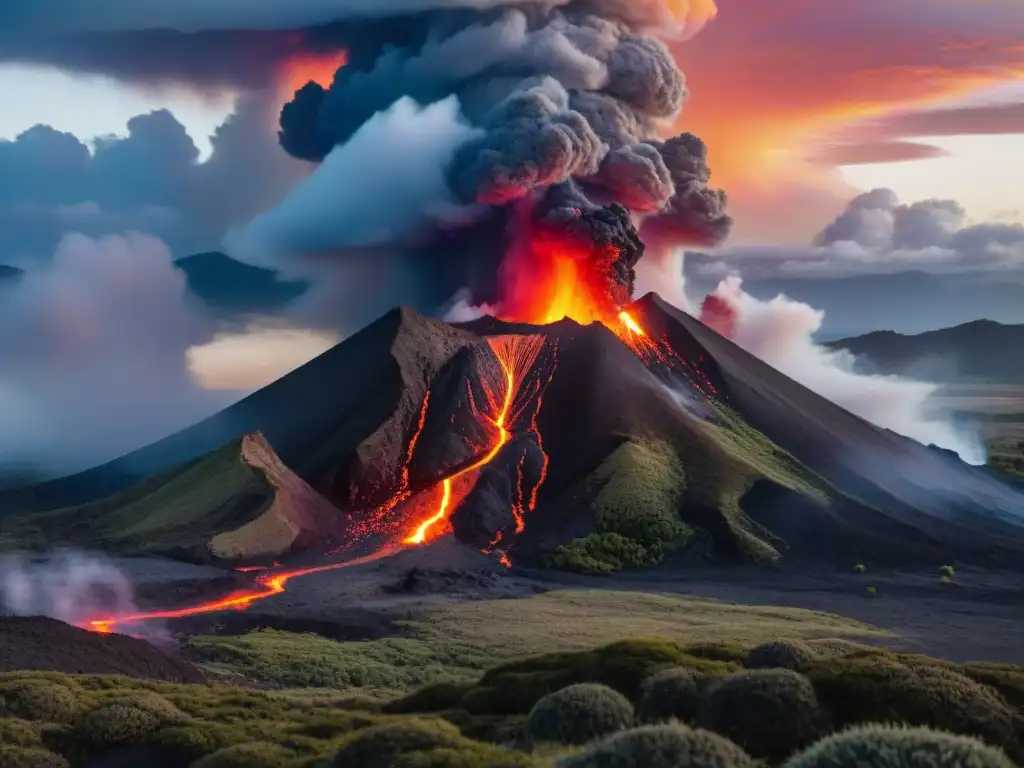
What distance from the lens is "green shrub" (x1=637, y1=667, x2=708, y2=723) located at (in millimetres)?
24578

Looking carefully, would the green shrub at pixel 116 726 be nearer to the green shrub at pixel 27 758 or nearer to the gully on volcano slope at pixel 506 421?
the green shrub at pixel 27 758

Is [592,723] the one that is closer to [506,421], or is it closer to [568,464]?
[568,464]

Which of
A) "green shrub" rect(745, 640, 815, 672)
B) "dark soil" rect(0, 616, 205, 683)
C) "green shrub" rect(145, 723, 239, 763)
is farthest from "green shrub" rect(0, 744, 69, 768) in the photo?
"dark soil" rect(0, 616, 205, 683)

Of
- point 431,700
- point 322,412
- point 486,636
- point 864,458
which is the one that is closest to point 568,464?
point 322,412

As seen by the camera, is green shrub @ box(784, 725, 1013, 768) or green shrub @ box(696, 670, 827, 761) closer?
green shrub @ box(784, 725, 1013, 768)

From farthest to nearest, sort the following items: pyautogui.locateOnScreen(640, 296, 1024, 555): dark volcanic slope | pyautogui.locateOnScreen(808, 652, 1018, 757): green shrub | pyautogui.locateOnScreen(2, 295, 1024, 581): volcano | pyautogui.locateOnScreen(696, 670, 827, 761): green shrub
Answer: pyautogui.locateOnScreen(640, 296, 1024, 555): dark volcanic slope < pyautogui.locateOnScreen(2, 295, 1024, 581): volcano < pyautogui.locateOnScreen(808, 652, 1018, 757): green shrub < pyautogui.locateOnScreen(696, 670, 827, 761): green shrub

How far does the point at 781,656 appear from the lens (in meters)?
28.5

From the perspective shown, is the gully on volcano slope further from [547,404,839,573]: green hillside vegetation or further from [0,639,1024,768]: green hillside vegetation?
[0,639,1024,768]: green hillside vegetation

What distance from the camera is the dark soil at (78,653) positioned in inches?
1715

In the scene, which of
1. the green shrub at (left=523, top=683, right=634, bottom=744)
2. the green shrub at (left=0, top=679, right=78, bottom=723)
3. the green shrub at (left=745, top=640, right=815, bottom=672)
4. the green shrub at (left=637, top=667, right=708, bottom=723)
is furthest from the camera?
the green shrub at (left=0, top=679, right=78, bottom=723)

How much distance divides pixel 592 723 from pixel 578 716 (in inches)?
14.3

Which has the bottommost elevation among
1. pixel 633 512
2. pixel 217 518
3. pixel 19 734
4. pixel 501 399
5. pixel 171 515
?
pixel 19 734

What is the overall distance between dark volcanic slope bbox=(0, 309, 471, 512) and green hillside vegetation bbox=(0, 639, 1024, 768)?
2817 inches

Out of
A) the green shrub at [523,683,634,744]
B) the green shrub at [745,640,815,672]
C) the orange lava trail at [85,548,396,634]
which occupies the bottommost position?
the orange lava trail at [85,548,396,634]
